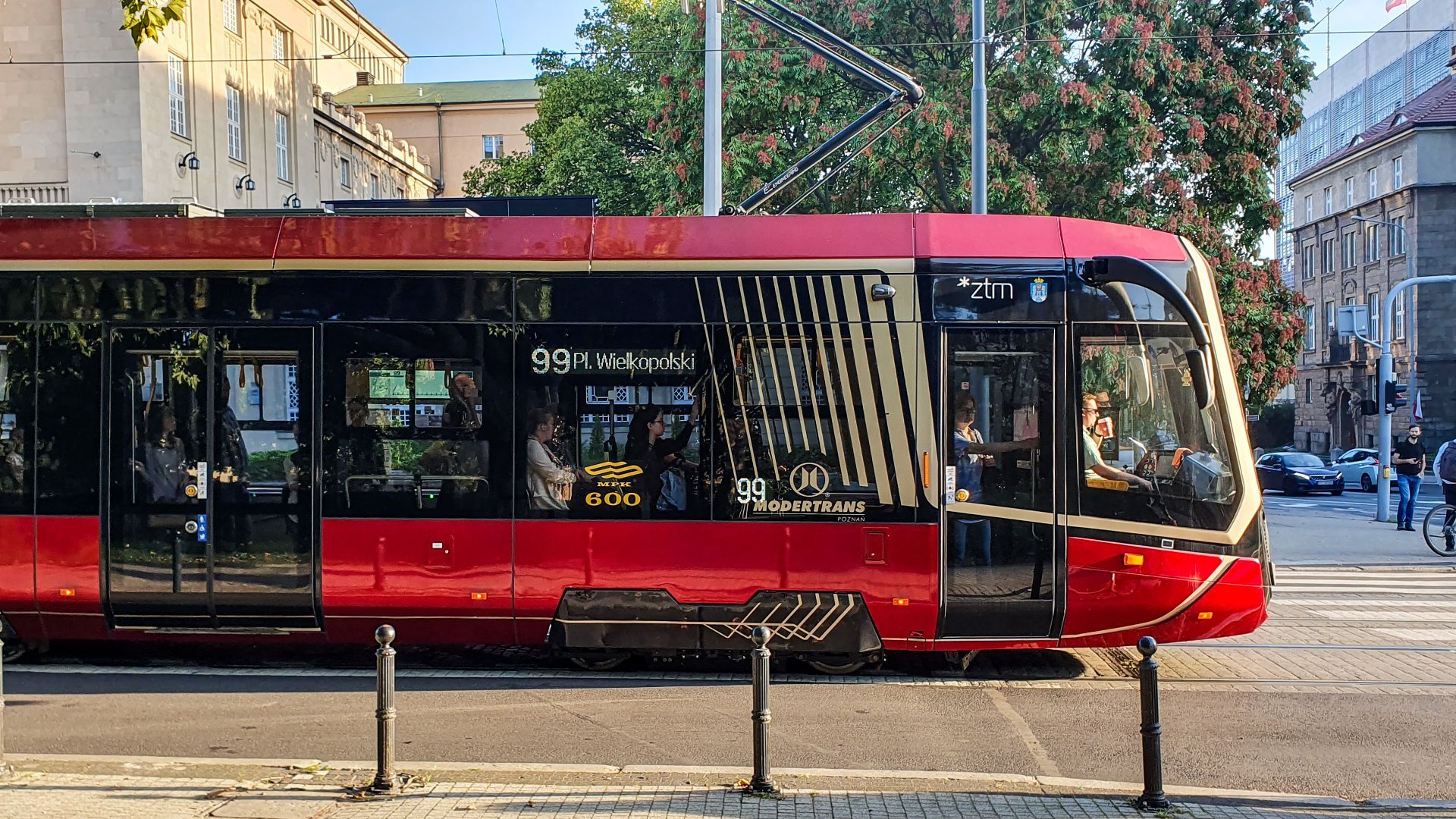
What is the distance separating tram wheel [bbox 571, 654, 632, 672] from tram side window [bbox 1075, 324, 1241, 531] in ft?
11.2

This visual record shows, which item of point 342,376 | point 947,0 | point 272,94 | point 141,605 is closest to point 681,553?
point 342,376

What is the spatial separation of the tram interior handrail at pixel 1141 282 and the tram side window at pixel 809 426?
59.4 inches

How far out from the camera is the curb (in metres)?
5.70

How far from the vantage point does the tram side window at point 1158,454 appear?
307 inches

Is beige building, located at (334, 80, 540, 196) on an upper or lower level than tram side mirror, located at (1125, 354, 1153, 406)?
upper

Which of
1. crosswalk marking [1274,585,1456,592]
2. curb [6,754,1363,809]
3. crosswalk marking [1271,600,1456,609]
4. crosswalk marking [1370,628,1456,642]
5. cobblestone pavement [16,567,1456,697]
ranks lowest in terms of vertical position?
crosswalk marking [1274,585,1456,592]

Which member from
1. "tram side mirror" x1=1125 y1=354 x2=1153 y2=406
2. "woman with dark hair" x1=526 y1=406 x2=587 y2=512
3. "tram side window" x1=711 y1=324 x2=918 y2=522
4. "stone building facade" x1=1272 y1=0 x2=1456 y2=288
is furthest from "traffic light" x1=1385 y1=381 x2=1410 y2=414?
"stone building facade" x1=1272 y1=0 x2=1456 y2=288

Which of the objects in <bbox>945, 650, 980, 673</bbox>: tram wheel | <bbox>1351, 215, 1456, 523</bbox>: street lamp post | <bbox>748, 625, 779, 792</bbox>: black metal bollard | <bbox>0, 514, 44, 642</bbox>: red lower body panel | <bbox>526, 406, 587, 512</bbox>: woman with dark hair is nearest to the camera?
<bbox>748, 625, 779, 792</bbox>: black metal bollard

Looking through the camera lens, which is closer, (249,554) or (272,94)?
(249,554)

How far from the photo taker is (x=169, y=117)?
3084 cm

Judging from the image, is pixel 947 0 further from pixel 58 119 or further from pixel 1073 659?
pixel 58 119

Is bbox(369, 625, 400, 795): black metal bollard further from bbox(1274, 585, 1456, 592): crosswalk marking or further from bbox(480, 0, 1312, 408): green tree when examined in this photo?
bbox(480, 0, 1312, 408): green tree

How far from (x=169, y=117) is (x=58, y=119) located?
2.68 meters

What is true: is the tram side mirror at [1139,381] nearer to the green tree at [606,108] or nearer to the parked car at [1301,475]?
the green tree at [606,108]
